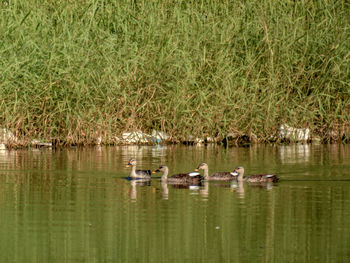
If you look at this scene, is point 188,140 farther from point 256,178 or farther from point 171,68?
point 256,178

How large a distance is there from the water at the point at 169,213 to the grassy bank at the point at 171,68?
2508 mm

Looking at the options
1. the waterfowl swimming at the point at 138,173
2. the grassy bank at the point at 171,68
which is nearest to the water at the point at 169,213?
the waterfowl swimming at the point at 138,173

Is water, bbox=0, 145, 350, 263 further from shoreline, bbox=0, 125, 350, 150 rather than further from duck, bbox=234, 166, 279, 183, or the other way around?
shoreline, bbox=0, 125, 350, 150

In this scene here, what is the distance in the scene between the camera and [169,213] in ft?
40.1

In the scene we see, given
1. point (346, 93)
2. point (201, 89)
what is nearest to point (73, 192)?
point (201, 89)

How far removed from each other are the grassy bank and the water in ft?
8.23

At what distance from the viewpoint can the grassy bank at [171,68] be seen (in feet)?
70.0

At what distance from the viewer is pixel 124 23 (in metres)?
23.6

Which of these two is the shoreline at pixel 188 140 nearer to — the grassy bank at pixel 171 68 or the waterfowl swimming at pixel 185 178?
the grassy bank at pixel 171 68

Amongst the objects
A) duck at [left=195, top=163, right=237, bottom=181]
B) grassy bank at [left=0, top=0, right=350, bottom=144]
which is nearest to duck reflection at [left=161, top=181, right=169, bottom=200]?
duck at [left=195, top=163, right=237, bottom=181]

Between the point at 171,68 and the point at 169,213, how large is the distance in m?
10.7

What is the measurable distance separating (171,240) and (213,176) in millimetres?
5967

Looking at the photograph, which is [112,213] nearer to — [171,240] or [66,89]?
[171,240]

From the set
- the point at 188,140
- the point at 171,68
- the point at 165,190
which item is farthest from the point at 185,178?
the point at 171,68
